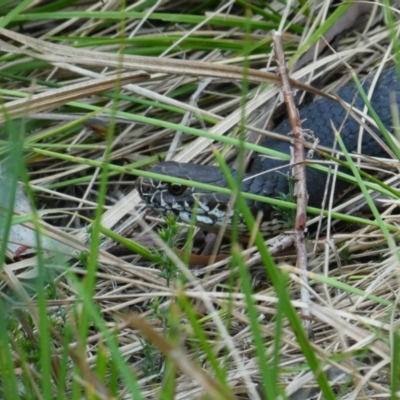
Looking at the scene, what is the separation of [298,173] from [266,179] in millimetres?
477

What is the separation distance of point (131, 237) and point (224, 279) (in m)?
0.65

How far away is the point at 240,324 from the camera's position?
9.34 feet

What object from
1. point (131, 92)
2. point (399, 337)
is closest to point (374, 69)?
point (131, 92)

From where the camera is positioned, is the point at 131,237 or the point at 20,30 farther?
the point at 20,30

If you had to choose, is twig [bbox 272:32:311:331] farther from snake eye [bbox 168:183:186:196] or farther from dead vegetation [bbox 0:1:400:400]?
snake eye [bbox 168:183:186:196]

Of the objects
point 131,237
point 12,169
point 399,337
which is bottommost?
point 131,237

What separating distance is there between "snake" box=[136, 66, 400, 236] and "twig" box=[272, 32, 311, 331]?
0.11 metres

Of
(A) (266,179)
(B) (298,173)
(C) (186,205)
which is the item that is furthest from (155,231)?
(B) (298,173)

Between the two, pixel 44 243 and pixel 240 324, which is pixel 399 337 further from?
pixel 44 243

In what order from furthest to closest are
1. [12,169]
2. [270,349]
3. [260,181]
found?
[260,181] < [270,349] < [12,169]

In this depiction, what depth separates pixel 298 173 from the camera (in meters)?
3.09

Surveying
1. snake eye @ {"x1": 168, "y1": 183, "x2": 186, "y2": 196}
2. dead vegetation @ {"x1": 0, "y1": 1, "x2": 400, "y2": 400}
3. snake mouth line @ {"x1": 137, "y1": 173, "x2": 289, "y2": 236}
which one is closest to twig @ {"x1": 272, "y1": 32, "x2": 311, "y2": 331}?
dead vegetation @ {"x1": 0, "y1": 1, "x2": 400, "y2": 400}

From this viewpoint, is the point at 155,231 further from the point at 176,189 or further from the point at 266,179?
the point at 266,179

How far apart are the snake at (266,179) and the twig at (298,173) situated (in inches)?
4.5
